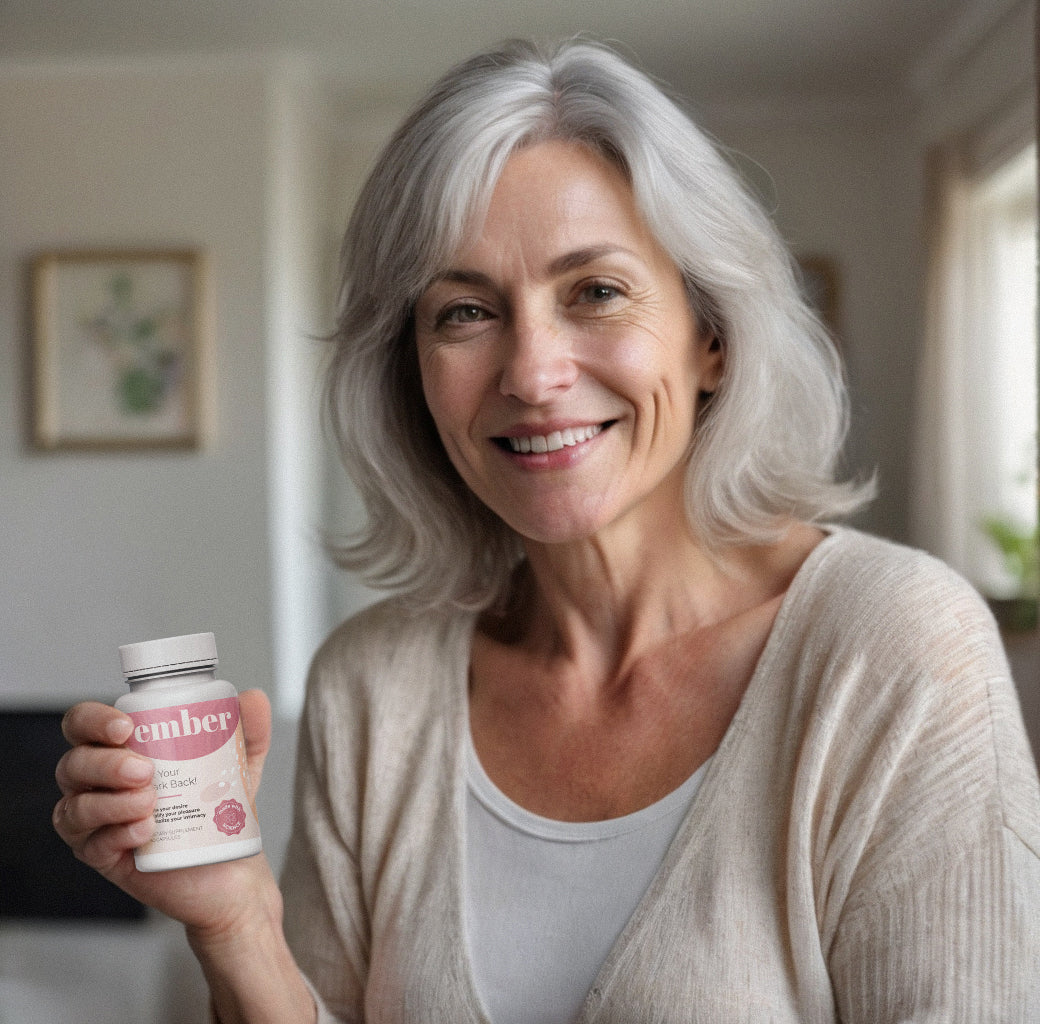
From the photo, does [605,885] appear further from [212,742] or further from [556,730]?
[212,742]

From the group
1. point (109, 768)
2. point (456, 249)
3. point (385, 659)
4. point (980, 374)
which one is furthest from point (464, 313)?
point (980, 374)

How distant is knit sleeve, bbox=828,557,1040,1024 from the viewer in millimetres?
799

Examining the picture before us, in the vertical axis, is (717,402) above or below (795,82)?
below

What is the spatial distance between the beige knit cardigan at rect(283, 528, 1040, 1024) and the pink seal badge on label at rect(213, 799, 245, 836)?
284mm

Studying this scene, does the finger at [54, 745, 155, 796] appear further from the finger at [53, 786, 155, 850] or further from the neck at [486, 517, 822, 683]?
the neck at [486, 517, 822, 683]

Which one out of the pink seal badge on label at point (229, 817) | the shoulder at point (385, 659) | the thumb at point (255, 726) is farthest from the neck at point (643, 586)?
the pink seal badge on label at point (229, 817)

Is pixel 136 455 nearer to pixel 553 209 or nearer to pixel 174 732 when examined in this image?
pixel 553 209

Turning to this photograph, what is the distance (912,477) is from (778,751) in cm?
331

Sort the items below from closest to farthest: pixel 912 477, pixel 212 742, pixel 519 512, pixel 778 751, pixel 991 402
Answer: pixel 212 742 < pixel 778 751 < pixel 519 512 < pixel 991 402 < pixel 912 477

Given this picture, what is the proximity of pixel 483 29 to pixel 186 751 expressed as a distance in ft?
11.2

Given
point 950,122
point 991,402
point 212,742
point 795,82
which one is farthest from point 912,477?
point 212,742

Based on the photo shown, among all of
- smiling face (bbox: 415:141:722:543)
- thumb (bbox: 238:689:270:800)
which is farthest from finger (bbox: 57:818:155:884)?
smiling face (bbox: 415:141:722:543)

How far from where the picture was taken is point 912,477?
405 cm

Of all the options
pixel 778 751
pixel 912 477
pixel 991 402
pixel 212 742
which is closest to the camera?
pixel 212 742
